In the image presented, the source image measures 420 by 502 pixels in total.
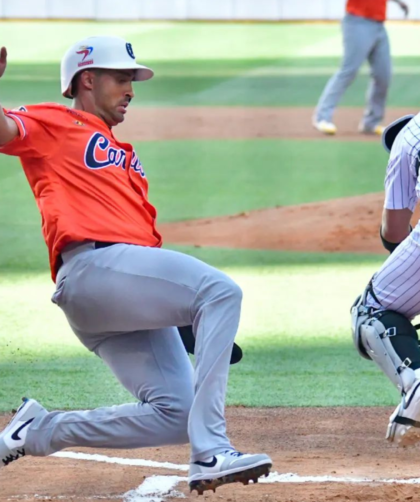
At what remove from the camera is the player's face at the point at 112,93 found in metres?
3.48

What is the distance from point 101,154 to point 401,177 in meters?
0.97

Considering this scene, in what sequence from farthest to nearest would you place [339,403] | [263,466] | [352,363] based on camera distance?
[352,363]
[339,403]
[263,466]

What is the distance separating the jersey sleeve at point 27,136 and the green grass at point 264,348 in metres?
1.80

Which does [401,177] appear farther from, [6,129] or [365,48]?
[365,48]

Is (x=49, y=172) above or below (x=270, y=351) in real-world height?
above

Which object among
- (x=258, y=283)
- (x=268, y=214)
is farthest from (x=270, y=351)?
(x=268, y=214)

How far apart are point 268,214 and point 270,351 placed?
3242mm

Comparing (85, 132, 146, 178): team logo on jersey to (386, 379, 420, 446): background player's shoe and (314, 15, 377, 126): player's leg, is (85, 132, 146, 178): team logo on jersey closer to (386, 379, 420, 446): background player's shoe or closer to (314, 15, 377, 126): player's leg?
(386, 379, 420, 446): background player's shoe

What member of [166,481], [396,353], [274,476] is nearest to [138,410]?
[166,481]

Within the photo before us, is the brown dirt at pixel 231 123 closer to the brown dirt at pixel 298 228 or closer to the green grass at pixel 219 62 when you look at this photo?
the green grass at pixel 219 62

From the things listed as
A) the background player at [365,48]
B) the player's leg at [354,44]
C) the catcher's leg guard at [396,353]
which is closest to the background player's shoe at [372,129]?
the background player at [365,48]

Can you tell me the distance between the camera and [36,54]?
2161 cm

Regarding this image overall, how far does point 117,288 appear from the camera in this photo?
3164 millimetres

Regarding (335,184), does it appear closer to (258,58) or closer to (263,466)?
(263,466)
